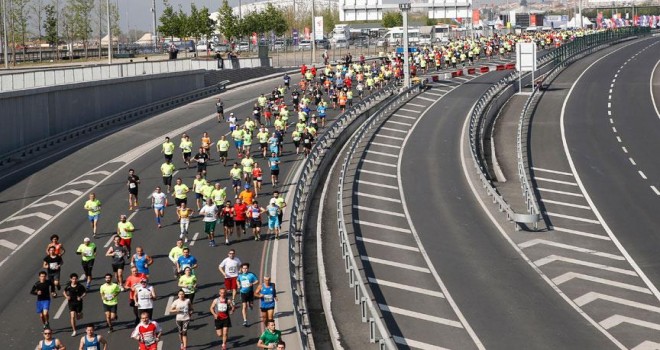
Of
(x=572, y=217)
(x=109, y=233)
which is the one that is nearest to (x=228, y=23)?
(x=572, y=217)

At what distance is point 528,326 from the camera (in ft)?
76.6

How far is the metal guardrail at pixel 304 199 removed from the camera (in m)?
21.9

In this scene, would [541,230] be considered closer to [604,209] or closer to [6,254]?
[604,209]

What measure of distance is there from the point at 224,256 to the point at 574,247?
1093 centimetres

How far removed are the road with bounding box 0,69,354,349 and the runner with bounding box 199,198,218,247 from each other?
37 centimetres

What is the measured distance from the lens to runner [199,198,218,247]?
2956 centimetres

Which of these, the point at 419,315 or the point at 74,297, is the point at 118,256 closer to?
the point at 74,297

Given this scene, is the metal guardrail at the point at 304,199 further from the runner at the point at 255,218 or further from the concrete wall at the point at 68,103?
the concrete wall at the point at 68,103

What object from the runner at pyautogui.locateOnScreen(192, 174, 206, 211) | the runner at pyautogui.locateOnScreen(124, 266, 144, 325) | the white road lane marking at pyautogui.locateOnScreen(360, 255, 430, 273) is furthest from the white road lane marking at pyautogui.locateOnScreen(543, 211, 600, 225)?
the runner at pyautogui.locateOnScreen(124, 266, 144, 325)

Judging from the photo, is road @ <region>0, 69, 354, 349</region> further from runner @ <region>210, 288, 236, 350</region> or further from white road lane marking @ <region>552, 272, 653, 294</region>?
white road lane marking @ <region>552, 272, 653, 294</region>

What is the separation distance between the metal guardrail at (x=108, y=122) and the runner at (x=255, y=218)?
1804 centimetres

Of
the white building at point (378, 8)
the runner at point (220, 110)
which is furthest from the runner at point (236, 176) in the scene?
the white building at point (378, 8)

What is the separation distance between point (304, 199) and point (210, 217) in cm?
642

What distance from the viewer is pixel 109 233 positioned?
106 ft
